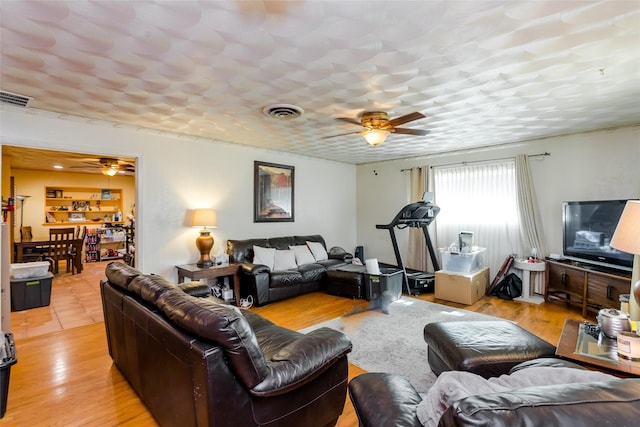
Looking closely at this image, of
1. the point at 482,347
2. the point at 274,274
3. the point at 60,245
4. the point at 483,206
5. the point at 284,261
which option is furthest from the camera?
the point at 60,245

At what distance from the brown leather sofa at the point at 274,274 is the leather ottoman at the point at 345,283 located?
0.21 m

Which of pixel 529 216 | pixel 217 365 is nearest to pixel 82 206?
pixel 217 365

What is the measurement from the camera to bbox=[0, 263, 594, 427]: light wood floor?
2.16 meters

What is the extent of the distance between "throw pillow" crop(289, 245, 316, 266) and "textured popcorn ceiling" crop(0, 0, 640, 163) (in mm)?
2379

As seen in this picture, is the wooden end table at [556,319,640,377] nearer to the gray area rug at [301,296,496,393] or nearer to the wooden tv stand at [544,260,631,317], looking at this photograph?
the gray area rug at [301,296,496,393]

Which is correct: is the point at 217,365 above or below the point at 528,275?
above

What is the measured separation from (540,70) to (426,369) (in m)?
2.65

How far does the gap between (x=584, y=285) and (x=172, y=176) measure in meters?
5.71

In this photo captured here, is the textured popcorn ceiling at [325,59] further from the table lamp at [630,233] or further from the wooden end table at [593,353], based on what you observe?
the wooden end table at [593,353]

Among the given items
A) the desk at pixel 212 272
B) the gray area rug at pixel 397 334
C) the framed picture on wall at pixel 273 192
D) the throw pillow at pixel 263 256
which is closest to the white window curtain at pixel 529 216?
the gray area rug at pixel 397 334

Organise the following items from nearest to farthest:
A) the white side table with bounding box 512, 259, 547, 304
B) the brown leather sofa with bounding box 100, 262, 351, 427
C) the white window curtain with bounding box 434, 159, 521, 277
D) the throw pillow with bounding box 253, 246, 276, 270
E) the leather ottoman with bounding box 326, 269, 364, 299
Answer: the brown leather sofa with bounding box 100, 262, 351, 427 → the white side table with bounding box 512, 259, 547, 304 → the leather ottoman with bounding box 326, 269, 364, 299 → the throw pillow with bounding box 253, 246, 276, 270 → the white window curtain with bounding box 434, 159, 521, 277

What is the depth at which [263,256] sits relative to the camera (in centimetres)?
496

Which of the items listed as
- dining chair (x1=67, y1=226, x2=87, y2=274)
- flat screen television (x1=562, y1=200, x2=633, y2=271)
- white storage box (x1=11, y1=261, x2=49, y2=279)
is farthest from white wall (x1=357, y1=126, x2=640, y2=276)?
dining chair (x1=67, y1=226, x2=87, y2=274)

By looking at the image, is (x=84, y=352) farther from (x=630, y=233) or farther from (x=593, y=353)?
(x=630, y=233)
